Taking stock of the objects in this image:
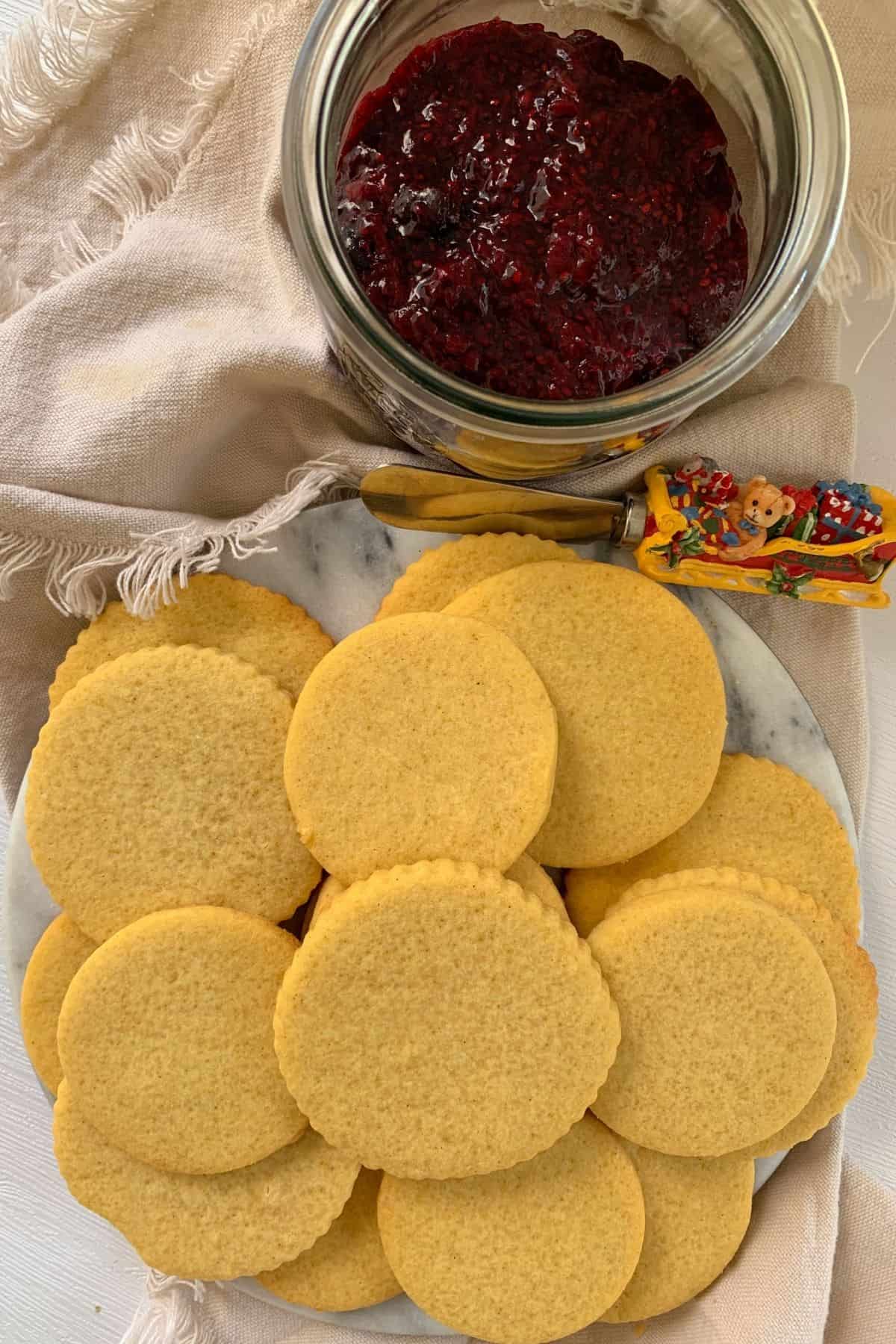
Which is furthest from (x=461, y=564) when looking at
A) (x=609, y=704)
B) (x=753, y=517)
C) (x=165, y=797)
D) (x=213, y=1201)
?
(x=213, y=1201)

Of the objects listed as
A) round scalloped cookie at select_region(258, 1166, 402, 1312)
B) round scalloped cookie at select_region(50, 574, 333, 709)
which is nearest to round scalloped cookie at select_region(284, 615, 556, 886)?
round scalloped cookie at select_region(50, 574, 333, 709)

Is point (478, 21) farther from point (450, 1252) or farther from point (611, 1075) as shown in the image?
point (450, 1252)

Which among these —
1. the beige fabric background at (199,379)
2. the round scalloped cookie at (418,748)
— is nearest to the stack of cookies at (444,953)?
the round scalloped cookie at (418,748)

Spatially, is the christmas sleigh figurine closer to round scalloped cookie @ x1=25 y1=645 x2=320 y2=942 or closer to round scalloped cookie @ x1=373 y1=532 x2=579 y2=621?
round scalloped cookie @ x1=373 y1=532 x2=579 y2=621

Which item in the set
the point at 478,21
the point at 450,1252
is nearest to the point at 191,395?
the point at 478,21

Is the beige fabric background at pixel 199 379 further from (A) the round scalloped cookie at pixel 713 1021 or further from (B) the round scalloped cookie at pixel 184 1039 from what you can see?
(B) the round scalloped cookie at pixel 184 1039

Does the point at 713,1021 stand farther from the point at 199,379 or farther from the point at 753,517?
the point at 199,379
